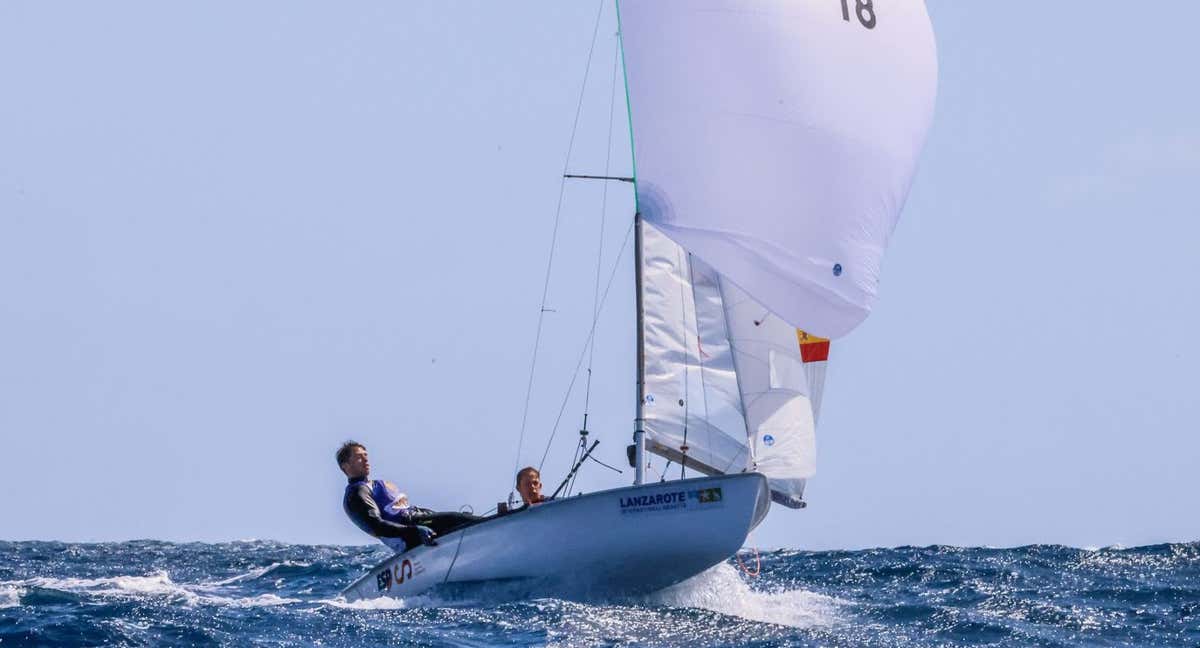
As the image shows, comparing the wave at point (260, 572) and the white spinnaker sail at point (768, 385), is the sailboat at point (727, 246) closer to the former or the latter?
the white spinnaker sail at point (768, 385)

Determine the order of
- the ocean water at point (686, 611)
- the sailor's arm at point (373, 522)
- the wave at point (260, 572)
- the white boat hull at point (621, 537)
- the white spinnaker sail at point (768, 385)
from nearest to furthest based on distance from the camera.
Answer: the ocean water at point (686, 611), the white boat hull at point (621, 537), the sailor's arm at point (373, 522), the white spinnaker sail at point (768, 385), the wave at point (260, 572)

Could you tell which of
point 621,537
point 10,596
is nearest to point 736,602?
point 621,537

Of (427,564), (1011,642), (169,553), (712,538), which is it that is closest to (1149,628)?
(1011,642)

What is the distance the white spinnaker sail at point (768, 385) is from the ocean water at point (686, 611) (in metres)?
0.94

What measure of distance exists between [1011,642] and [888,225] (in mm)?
3271

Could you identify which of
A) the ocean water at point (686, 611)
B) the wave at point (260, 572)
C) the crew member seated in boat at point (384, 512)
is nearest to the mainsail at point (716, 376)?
the ocean water at point (686, 611)

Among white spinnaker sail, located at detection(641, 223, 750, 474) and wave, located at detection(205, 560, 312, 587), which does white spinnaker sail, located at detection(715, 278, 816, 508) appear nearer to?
white spinnaker sail, located at detection(641, 223, 750, 474)

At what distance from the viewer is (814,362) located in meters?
13.8

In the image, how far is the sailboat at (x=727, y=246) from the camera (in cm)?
1170

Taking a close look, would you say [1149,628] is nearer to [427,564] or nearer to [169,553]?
[427,564]

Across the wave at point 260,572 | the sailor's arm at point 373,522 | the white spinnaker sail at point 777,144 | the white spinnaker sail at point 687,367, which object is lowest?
the sailor's arm at point 373,522

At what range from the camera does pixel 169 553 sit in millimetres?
23188

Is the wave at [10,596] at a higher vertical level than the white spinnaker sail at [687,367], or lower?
lower

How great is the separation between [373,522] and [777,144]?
13.6 ft
